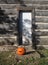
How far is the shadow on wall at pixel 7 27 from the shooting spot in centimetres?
1255

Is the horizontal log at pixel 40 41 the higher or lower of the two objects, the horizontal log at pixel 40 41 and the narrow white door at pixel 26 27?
the lower

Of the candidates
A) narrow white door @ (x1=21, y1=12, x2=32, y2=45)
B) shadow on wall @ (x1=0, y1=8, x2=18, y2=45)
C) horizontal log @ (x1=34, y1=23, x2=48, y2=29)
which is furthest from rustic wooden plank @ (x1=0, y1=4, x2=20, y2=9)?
horizontal log @ (x1=34, y1=23, x2=48, y2=29)

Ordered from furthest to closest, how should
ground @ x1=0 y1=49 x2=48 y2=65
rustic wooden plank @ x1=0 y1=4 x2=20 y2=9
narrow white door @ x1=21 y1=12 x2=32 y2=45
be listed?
narrow white door @ x1=21 y1=12 x2=32 y2=45
rustic wooden plank @ x1=0 y1=4 x2=20 y2=9
ground @ x1=0 y1=49 x2=48 y2=65

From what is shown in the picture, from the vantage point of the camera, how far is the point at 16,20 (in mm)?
12570

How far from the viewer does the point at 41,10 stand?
12.5 meters

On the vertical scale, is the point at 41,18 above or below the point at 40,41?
above

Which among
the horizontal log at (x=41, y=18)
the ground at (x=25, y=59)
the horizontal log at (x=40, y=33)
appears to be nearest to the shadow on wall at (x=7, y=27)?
the horizontal log at (x=40, y=33)

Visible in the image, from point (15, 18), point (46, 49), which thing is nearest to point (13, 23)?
point (15, 18)

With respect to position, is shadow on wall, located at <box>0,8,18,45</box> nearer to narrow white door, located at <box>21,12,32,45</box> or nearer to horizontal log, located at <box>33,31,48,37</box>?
narrow white door, located at <box>21,12,32,45</box>

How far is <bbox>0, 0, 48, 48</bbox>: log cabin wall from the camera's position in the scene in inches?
492

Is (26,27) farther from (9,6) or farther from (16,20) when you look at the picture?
(9,6)

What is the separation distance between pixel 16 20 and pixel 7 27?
605 mm

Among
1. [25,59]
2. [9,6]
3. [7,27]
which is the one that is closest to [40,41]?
[7,27]

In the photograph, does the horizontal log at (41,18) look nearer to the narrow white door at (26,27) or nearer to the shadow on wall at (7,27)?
the narrow white door at (26,27)
